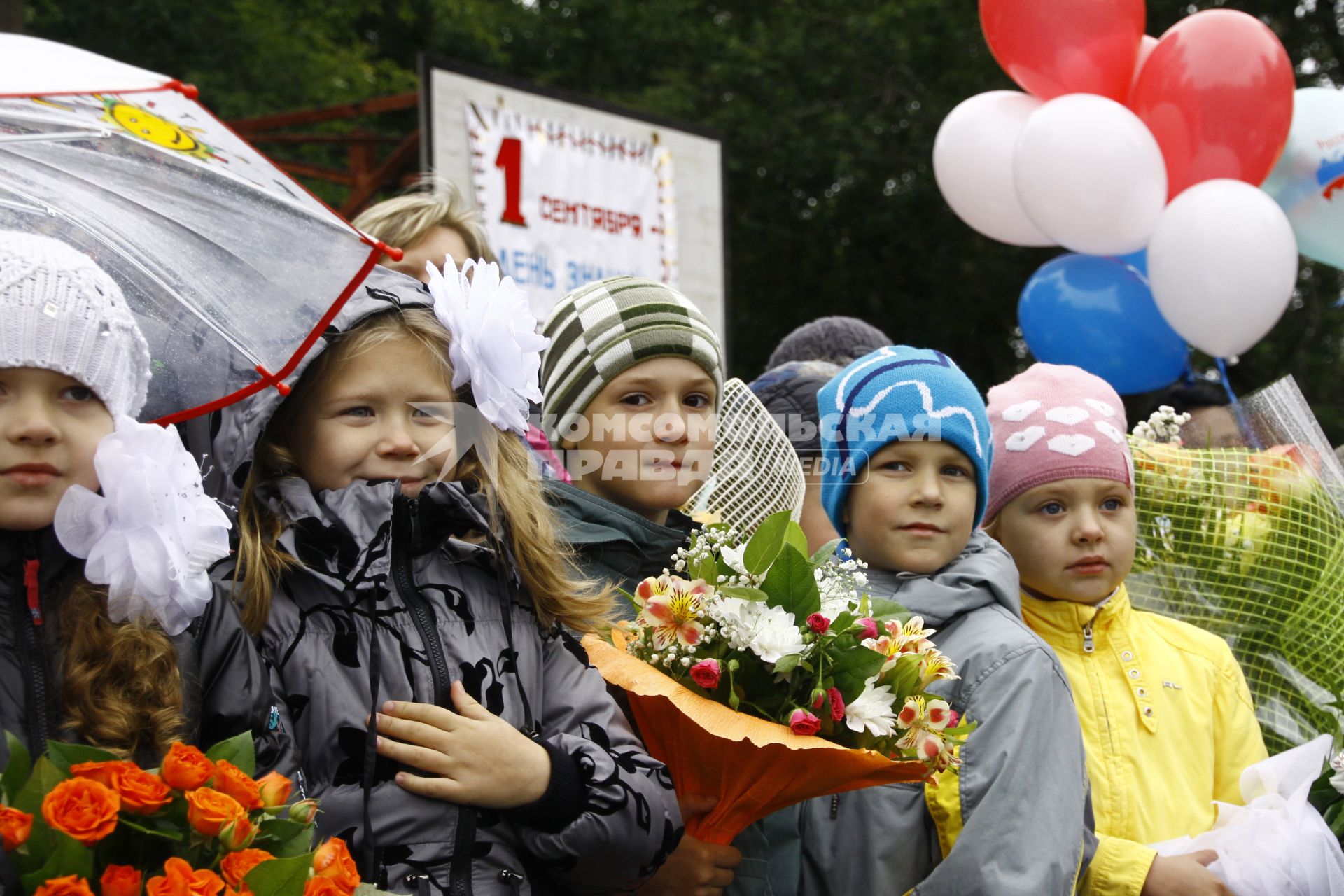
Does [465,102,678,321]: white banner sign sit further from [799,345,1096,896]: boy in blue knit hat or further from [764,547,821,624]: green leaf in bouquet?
Answer: [764,547,821,624]: green leaf in bouquet

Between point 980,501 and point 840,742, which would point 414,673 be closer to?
point 840,742

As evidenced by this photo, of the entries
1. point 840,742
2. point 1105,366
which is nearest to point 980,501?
point 840,742

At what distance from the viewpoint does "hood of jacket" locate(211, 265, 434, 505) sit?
242 centimetres

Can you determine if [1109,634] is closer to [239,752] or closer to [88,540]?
[239,752]

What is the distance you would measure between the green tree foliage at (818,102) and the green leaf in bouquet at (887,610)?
12.4 metres

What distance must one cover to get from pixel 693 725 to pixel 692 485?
789 millimetres

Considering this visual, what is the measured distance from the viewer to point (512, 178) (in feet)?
28.4

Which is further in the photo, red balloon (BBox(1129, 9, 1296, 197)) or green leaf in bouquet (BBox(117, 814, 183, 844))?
red balloon (BBox(1129, 9, 1296, 197))

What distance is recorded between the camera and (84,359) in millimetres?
1876

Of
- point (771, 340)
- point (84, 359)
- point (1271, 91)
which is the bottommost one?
point (84, 359)

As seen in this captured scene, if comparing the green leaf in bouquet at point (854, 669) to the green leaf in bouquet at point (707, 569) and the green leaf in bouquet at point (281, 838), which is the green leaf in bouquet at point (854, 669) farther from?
the green leaf in bouquet at point (281, 838)

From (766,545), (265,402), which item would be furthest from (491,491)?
(766,545)

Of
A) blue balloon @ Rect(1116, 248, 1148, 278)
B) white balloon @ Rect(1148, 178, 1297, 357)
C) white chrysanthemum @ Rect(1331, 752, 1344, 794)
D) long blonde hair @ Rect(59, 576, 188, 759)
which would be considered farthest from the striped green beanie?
blue balloon @ Rect(1116, 248, 1148, 278)

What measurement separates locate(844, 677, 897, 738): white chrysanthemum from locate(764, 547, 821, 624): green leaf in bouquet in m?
0.16
